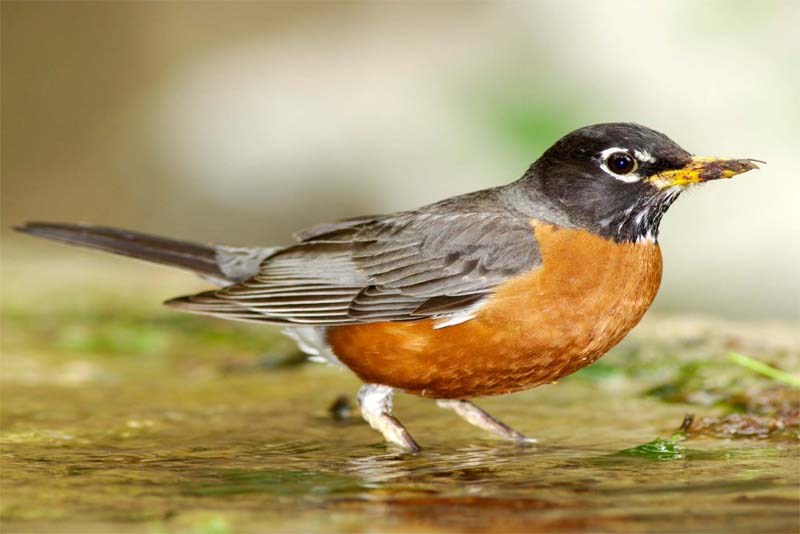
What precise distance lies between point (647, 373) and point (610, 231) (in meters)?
1.04

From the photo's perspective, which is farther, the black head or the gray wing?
the gray wing

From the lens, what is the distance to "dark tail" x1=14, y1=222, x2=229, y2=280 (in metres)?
5.38

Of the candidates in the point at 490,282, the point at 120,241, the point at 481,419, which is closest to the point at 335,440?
the point at 481,419

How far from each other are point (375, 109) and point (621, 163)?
868cm

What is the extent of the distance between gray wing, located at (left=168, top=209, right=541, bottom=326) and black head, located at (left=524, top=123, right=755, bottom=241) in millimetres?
247

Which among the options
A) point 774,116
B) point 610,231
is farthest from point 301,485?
point 774,116

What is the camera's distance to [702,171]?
4426 millimetres

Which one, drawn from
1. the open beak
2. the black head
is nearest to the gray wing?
the black head

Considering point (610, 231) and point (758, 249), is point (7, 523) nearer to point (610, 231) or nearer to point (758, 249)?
point (610, 231)

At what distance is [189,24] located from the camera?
15.8 meters

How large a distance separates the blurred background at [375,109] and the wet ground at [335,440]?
3768 mm

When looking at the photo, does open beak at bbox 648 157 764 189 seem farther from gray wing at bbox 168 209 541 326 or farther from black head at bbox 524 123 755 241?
gray wing at bbox 168 209 541 326

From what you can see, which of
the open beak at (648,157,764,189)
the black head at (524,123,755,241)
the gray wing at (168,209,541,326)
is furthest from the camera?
the gray wing at (168,209,541,326)

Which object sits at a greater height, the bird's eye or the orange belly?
the bird's eye
